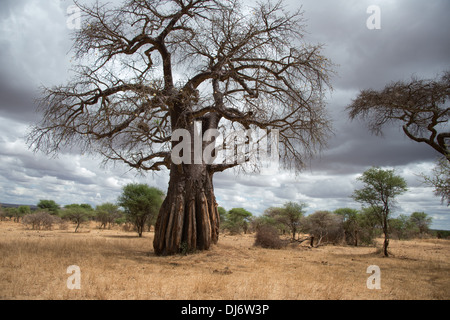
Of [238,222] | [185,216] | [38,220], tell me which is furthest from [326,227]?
[38,220]

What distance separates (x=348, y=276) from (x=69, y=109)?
9.26 m

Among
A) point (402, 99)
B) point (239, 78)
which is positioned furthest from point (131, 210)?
point (402, 99)

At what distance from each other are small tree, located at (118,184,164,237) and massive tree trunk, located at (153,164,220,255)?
11.9 meters

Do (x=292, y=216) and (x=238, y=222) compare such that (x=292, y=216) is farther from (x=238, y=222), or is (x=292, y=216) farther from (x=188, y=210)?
(x=188, y=210)

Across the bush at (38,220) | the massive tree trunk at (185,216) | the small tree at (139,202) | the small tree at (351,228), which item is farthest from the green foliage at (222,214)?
the massive tree trunk at (185,216)

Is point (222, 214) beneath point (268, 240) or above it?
above

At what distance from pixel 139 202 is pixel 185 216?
495 inches

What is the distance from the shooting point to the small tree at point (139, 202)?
2120 cm

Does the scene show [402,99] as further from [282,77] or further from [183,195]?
[183,195]

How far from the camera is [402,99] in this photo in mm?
10086

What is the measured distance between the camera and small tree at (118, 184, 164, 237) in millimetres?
21197

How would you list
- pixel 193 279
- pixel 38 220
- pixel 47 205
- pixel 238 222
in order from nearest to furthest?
pixel 193 279, pixel 38 220, pixel 238 222, pixel 47 205

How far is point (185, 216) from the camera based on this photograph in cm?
981
